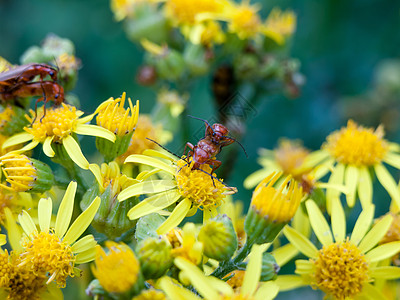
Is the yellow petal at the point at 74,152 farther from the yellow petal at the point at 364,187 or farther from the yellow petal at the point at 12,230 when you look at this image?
the yellow petal at the point at 364,187

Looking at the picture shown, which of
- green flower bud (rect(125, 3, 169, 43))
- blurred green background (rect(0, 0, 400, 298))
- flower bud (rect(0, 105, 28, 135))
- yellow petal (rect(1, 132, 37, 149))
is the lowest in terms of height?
yellow petal (rect(1, 132, 37, 149))

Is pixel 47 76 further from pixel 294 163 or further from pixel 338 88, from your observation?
pixel 338 88

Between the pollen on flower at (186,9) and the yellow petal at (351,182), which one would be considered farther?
the pollen on flower at (186,9)

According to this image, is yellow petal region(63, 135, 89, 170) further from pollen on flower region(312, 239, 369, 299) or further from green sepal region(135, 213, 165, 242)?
pollen on flower region(312, 239, 369, 299)

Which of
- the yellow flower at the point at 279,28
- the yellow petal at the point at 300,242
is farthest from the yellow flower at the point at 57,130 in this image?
the yellow flower at the point at 279,28

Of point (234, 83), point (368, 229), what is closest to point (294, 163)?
point (234, 83)

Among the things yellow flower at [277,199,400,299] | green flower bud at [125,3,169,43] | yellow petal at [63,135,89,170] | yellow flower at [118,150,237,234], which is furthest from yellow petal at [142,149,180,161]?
green flower bud at [125,3,169,43]
